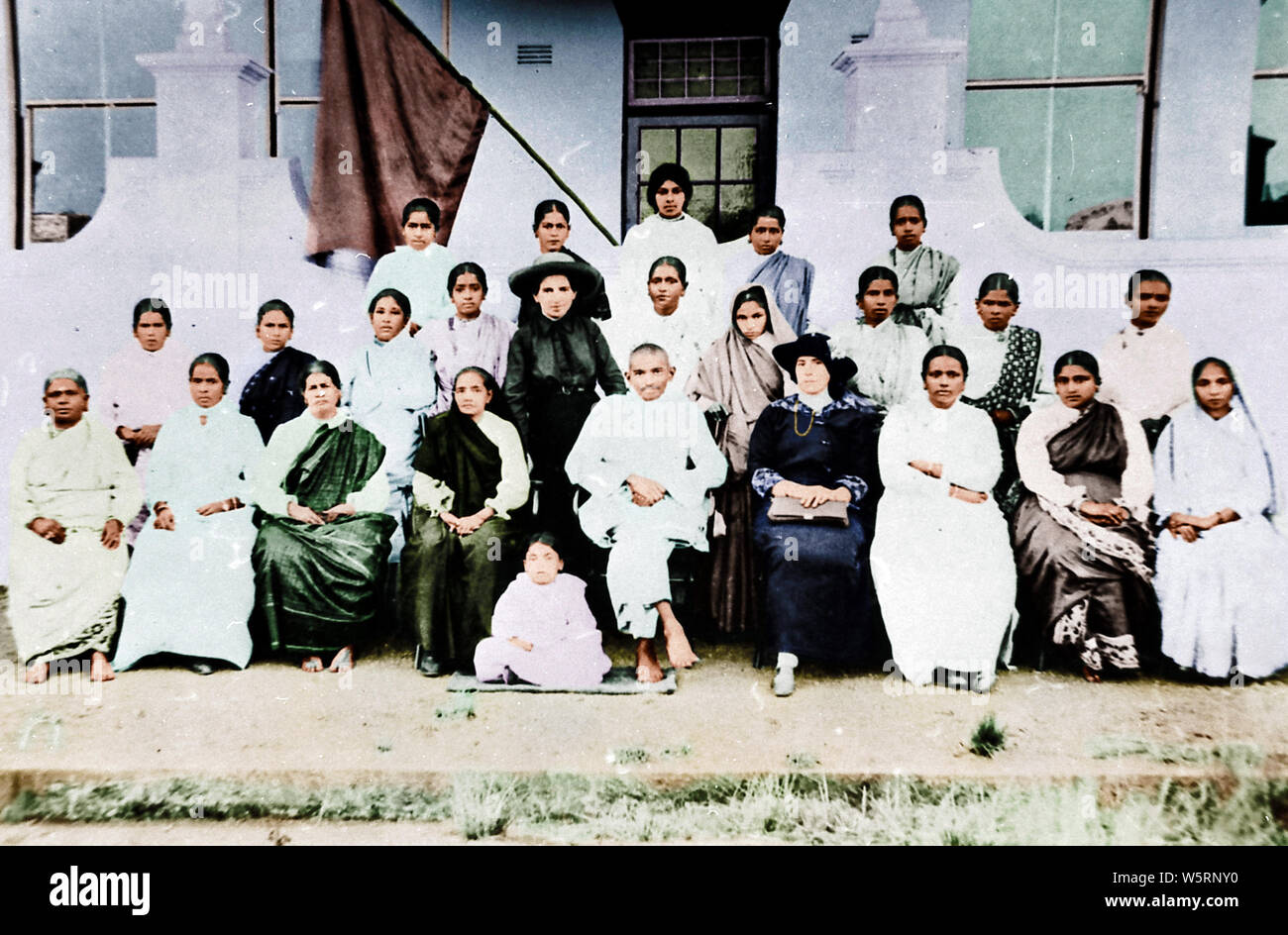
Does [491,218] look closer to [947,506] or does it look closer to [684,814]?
[947,506]

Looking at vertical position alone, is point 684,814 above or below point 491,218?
below

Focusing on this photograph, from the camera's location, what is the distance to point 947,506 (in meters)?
4.02

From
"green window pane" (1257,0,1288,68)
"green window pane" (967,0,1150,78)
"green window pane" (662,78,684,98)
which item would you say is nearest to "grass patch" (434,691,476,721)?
"green window pane" (662,78,684,98)

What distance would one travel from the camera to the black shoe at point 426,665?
407 centimetres

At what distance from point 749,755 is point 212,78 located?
13.8ft

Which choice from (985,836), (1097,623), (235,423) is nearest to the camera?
(985,836)

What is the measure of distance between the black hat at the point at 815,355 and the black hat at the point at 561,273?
0.98 meters

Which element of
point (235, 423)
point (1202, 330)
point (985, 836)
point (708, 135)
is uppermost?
point (708, 135)

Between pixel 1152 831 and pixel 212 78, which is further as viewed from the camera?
pixel 212 78

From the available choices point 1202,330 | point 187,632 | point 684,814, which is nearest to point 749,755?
point 684,814

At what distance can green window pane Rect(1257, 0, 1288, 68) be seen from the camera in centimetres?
414

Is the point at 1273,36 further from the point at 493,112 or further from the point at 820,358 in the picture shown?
the point at 493,112

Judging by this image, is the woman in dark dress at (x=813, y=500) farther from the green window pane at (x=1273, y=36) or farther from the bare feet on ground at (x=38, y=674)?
the bare feet on ground at (x=38, y=674)

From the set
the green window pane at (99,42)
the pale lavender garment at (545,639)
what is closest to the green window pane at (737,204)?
the pale lavender garment at (545,639)
